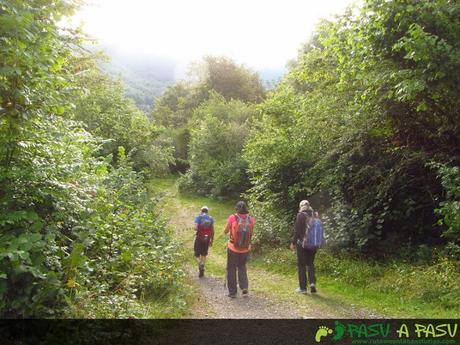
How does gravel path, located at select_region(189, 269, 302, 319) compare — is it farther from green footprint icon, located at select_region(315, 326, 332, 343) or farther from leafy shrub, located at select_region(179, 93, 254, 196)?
leafy shrub, located at select_region(179, 93, 254, 196)

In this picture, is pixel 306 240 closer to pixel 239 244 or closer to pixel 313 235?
pixel 313 235

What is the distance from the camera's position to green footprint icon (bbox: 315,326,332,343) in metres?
5.97

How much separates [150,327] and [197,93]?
3634 centimetres

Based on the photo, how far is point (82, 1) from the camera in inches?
229

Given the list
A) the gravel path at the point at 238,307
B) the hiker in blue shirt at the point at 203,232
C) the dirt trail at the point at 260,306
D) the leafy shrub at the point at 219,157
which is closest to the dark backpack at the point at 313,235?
the dirt trail at the point at 260,306

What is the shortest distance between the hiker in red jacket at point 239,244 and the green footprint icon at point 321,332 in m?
2.74

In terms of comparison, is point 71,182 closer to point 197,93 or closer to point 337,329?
point 337,329

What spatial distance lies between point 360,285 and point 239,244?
2.75 m

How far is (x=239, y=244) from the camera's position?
880cm

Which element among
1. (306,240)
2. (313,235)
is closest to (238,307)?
(306,240)

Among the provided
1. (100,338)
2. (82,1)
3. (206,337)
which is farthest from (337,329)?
(82,1)

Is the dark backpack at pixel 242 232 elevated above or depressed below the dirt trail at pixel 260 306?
above

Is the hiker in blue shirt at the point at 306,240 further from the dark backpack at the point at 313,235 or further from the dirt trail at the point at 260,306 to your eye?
the dirt trail at the point at 260,306

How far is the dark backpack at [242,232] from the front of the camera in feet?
28.7
